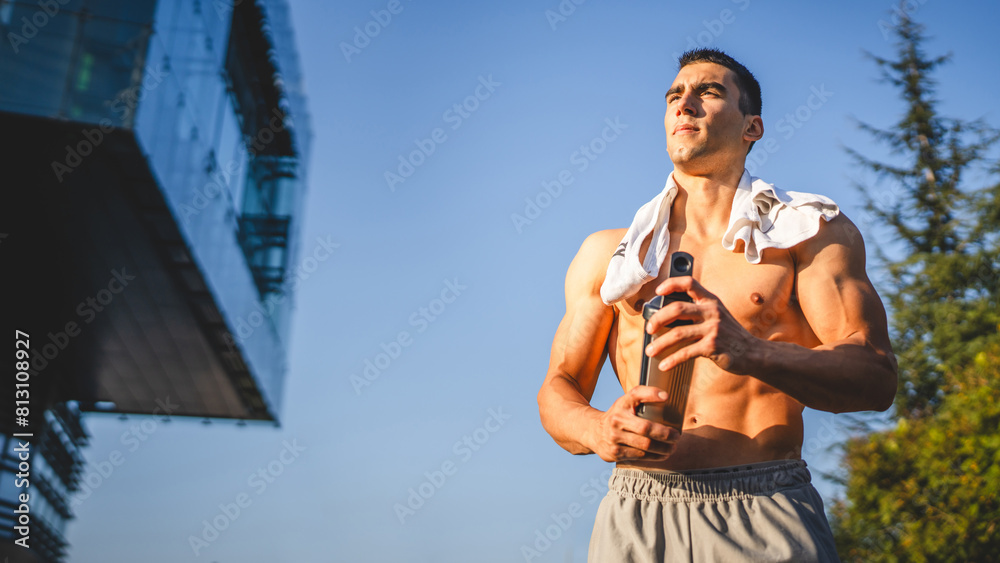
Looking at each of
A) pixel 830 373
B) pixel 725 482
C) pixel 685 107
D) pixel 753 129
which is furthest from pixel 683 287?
pixel 753 129

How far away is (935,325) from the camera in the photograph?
54.3 feet

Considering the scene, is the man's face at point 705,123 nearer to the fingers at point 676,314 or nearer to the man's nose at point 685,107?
the man's nose at point 685,107

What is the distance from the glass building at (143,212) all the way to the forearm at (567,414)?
847 centimetres

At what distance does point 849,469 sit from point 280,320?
12099mm

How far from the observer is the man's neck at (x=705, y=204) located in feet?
10.1

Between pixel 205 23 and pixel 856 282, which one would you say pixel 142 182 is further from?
pixel 856 282

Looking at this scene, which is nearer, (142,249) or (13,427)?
(142,249)

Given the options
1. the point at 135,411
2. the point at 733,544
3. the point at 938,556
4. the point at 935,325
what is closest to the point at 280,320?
the point at 135,411

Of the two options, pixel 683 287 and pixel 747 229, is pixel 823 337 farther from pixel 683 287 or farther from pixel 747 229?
pixel 683 287

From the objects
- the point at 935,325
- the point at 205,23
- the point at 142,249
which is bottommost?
the point at 142,249

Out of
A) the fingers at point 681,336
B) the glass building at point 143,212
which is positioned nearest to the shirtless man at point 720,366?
the fingers at point 681,336

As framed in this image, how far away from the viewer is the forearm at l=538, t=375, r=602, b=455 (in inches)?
100

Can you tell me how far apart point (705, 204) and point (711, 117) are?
351 millimetres

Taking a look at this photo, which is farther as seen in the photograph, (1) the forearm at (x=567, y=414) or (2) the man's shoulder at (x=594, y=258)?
(2) the man's shoulder at (x=594, y=258)
